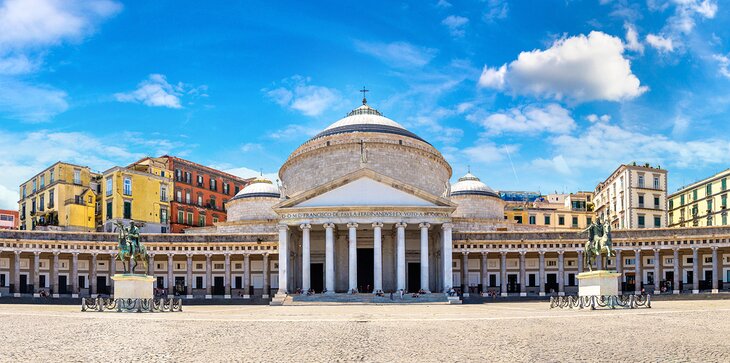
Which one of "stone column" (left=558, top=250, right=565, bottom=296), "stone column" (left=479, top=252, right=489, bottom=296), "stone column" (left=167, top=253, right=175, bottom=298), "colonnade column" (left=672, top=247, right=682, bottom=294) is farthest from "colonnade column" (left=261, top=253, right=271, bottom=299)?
"colonnade column" (left=672, top=247, right=682, bottom=294)

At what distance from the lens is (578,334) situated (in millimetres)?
23391

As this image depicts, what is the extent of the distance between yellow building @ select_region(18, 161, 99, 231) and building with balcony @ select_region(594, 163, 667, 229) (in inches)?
2262

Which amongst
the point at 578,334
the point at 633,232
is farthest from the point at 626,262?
the point at 578,334

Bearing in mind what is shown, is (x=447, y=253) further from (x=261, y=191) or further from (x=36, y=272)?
(x=36, y=272)

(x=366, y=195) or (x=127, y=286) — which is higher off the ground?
(x=366, y=195)

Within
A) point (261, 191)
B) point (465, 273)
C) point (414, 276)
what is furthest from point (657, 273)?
point (261, 191)

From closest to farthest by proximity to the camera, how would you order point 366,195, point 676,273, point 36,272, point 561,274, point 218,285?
point 366,195
point 36,272
point 676,273
point 561,274
point 218,285

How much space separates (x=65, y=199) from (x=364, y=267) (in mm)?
35714

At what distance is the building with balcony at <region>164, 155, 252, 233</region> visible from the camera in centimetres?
8838

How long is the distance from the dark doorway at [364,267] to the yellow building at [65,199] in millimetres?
33540

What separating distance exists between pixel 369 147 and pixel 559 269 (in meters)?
20.1

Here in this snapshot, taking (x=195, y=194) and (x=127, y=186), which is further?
(x=195, y=194)

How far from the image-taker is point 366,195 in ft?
194

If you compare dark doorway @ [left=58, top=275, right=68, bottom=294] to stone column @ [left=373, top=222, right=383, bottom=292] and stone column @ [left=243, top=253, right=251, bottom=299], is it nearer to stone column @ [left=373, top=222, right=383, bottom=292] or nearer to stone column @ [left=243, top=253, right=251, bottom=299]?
stone column @ [left=243, top=253, right=251, bottom=299]
